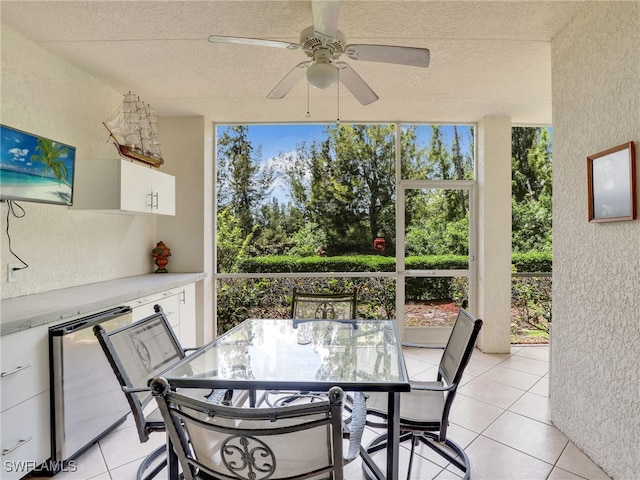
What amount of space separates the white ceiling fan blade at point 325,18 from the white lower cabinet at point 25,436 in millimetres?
2452

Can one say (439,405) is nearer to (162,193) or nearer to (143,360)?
(143,360)

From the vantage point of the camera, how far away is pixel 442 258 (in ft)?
14.3

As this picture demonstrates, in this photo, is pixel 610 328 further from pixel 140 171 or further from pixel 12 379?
pixel 140 171

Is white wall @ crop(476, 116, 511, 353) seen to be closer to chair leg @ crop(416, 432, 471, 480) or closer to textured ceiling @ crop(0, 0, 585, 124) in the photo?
textured ceiling @ crop(0, 0, 585, 124)

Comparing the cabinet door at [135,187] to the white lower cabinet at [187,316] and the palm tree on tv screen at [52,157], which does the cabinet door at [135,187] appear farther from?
the white lower cabinet at [187,316]

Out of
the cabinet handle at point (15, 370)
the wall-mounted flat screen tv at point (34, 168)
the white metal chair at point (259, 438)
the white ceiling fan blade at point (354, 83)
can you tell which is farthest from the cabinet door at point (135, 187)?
the white metal chair at point (259, 438)

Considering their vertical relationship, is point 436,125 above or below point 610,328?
above

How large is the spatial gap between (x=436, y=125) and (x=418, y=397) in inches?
136

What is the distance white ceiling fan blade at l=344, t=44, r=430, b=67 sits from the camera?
1.84 metres

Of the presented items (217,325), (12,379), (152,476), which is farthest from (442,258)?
(12,379)

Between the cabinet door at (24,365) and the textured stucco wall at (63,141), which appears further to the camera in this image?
the textured stucco wall at (63,141)

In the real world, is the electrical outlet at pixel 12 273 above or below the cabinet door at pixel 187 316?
above

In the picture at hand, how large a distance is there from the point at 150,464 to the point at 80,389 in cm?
62

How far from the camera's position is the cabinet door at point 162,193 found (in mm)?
3375
